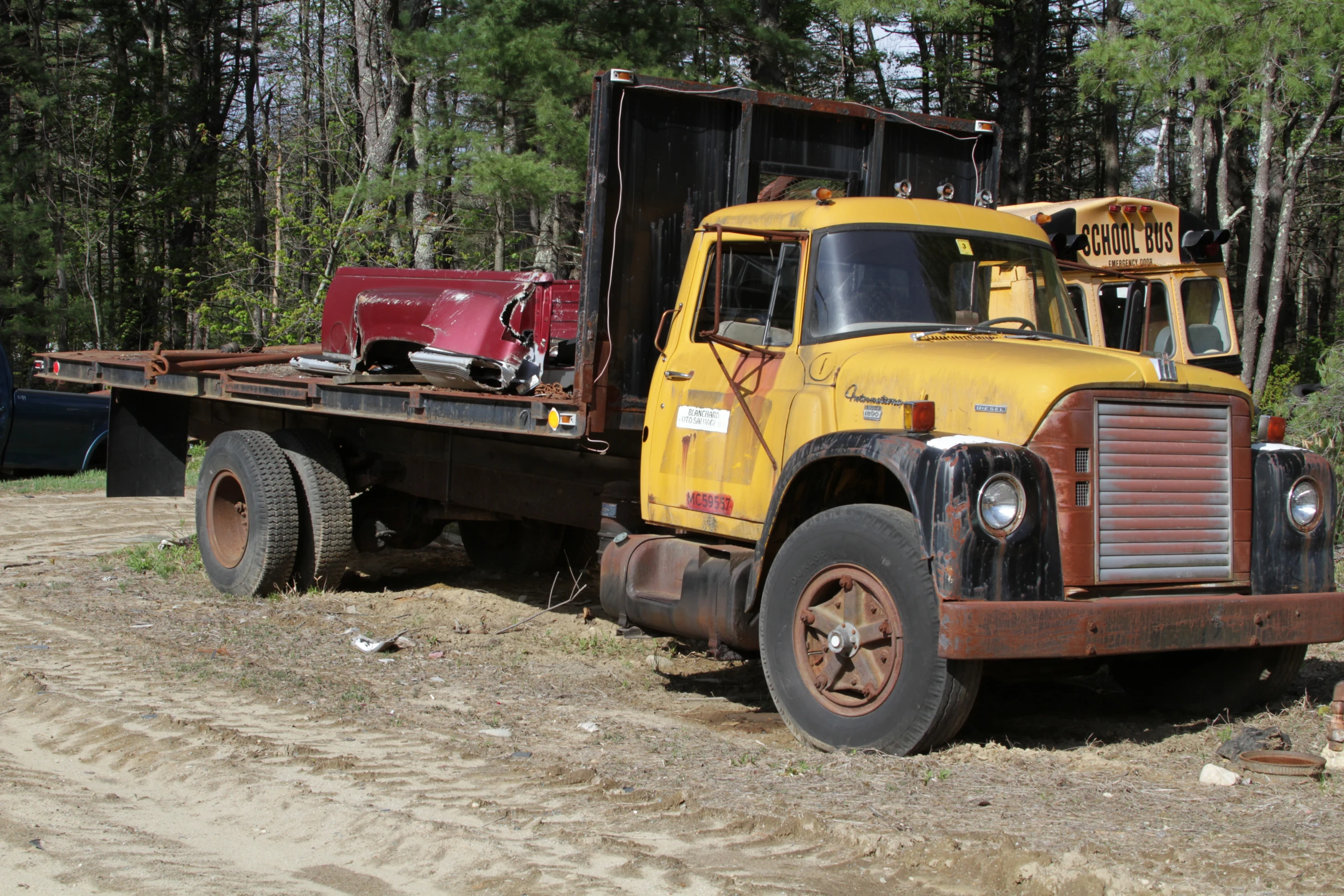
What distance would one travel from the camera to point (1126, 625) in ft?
15.9

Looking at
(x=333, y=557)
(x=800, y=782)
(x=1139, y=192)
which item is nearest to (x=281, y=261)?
(x=333, y=557)

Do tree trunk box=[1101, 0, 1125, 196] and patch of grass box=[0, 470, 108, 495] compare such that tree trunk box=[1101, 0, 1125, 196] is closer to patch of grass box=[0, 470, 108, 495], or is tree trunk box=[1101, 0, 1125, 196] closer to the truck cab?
patch of grass box=[0, 470, 108, 495]

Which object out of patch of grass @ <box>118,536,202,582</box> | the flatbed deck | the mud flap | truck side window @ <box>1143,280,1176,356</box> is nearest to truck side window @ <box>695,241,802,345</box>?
the flatbed deck

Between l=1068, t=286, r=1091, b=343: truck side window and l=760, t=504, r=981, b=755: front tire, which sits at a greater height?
l=1068, t=286, r=1091, b=343: truck side window

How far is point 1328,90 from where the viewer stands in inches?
598

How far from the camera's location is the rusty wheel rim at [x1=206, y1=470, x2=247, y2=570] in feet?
31.0

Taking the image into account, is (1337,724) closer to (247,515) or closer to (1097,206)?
(1097,206)

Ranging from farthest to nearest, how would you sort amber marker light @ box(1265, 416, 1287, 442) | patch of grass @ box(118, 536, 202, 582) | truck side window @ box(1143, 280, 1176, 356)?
truck side window @ box(1143, 280, 1176, 356) → patch of grass @ box(118, 536, 202, 582) → amber marker light @ box(1265, 416, 1287, 442)

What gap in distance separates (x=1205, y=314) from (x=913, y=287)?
652 centimetres

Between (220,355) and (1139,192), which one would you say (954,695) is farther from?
(1139,192)

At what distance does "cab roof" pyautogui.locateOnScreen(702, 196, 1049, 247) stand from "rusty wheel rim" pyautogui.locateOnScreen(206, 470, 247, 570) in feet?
16.1

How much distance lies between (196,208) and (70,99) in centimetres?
365

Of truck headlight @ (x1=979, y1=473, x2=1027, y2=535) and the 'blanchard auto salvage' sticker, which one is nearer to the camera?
truck headlight @ (x1=979, y1=473, x2=1027, y2=535)

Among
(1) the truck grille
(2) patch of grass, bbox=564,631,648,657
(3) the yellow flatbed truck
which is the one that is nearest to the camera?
(3) the yellow flatbed truck
